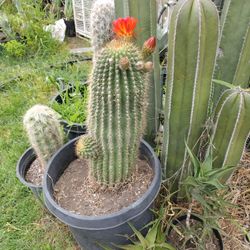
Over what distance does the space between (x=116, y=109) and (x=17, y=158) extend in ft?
3.98

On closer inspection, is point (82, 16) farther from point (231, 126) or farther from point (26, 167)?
point (231, 126)

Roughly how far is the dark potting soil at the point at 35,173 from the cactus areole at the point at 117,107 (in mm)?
506

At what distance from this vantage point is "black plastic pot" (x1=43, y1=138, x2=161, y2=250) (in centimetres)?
125

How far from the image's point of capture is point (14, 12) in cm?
384

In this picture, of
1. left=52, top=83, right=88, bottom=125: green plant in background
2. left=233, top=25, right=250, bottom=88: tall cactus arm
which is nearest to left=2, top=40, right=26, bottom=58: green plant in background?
left=52, top=83, right=88, bottom=125: green plant in background

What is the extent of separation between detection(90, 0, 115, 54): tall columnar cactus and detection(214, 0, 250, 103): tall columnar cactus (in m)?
0.59

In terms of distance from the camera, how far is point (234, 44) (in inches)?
55.3

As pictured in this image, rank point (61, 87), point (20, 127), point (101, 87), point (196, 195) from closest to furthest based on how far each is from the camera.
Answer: point (101, 87) < point (196, 195) < point (61, 87) < point (20, 127)

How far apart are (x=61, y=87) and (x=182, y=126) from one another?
42.2 inches

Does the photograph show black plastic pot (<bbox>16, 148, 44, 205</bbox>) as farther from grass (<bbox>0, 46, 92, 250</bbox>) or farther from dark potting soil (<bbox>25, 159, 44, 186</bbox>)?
grass (<bbox>0, 46, 92, 250</bbox>)

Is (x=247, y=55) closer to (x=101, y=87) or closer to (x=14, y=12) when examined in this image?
(x=101, y=87)

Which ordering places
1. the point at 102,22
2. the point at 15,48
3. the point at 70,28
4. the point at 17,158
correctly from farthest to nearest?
the point at 70,28
the point at 15,48
the point at 17,158
the point at 102,22

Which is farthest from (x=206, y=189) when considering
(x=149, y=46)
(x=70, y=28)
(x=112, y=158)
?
(x=70, y=28)

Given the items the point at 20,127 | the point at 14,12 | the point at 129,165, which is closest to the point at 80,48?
the point at 14,12
